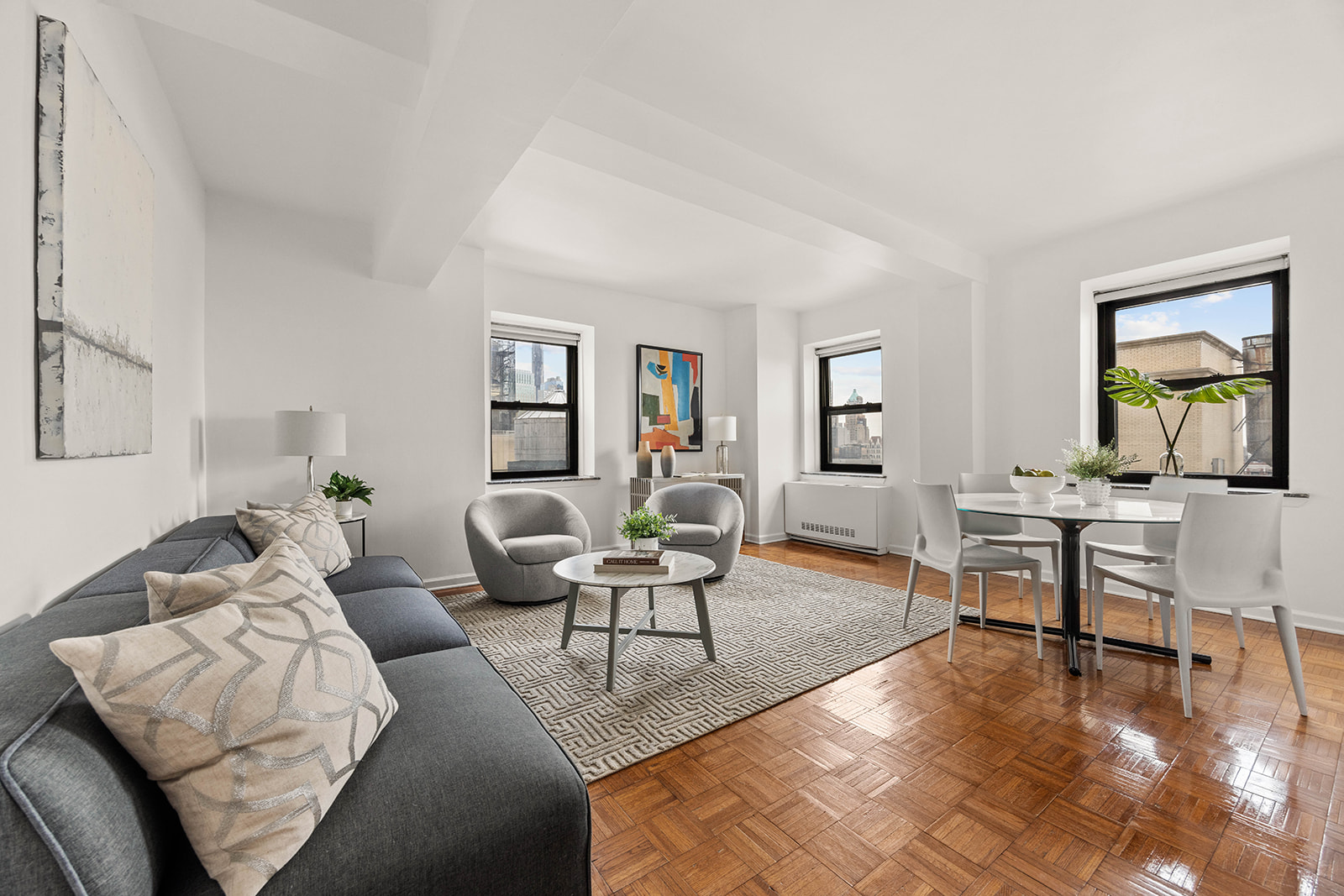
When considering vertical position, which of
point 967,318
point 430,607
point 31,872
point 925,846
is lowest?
point 925,846

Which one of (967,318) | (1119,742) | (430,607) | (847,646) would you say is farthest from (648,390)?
(1119,742)

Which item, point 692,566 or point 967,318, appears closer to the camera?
point 692,566

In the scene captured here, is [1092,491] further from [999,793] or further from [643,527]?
[643,527]

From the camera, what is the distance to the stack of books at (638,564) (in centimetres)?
257

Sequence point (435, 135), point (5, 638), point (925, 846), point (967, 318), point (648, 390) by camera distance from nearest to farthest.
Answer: point (5, 638) < point (925, 846) < point (435, 135) < point (967, 318) < point (648, 390)

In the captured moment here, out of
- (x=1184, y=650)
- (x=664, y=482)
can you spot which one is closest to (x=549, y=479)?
(x=664, y=482)

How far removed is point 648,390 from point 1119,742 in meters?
4.43

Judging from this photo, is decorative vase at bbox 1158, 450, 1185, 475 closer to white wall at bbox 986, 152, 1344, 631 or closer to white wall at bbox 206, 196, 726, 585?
white wall at bbox 986, 152, 1344, 631

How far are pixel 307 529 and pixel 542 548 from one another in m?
1.38

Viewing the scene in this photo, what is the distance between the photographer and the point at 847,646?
2902mm

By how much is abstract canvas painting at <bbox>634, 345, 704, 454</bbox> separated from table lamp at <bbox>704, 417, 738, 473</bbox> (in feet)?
0.75

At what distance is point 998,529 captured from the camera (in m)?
3.54

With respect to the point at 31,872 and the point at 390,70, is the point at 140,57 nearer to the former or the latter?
the point at 390,70

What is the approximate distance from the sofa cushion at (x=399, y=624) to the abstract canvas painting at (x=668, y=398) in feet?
11.7
